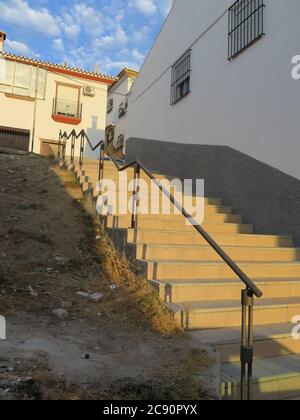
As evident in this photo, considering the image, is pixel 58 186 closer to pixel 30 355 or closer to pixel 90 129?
pixel 30 355

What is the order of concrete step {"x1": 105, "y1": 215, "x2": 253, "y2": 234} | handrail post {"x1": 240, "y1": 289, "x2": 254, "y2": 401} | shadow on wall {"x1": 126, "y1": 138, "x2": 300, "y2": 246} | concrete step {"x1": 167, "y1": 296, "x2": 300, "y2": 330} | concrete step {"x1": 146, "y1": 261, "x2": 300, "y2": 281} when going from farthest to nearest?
shadow on wall {"x1": 126, "y1": 138, "x2": 300, "y2": 246} → concrete step {"x1": 105, "y1": 215, "x2": 253, "y2": 234} → concrete step {"x1": 146, "y1": 261, "x2": 300, "y2": 281} → concrete step {"x1": 167, "y1": 296, "x2": 300, "y2": 330} → handrail post {"x1": 240, "y1": 289, "x2": 254, "y2": 401}

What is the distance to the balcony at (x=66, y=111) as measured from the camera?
714 inches

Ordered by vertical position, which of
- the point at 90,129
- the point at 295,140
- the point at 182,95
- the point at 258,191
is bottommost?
the point at 258,191

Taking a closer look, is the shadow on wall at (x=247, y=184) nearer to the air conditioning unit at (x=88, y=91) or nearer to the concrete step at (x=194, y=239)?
the concrete step at (x=194, y=239)

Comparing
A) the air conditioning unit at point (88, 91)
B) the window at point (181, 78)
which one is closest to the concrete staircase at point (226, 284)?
the window at point (181, 78)

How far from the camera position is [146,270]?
4.14 meters

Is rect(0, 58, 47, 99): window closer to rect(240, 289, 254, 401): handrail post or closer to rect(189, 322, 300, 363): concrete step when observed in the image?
rect(189, 322, 300, 363): concrete step

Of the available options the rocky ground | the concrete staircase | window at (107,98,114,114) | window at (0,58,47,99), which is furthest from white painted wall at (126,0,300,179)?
window at (107,98,114,114)

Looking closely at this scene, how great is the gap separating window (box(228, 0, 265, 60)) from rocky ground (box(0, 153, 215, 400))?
3.98 metres

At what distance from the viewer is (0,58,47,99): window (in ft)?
56.1

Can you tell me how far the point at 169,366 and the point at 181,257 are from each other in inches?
76.3

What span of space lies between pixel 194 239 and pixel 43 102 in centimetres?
1499
